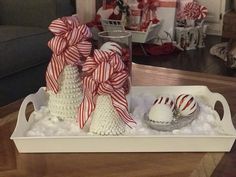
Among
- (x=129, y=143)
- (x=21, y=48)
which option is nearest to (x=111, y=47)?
(x=129, y=143)

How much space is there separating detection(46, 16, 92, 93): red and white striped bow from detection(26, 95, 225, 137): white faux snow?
71mm

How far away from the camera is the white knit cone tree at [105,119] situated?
747mm

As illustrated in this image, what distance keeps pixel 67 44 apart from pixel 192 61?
1.64 metres

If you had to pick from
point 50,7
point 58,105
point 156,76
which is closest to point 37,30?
point 50,7

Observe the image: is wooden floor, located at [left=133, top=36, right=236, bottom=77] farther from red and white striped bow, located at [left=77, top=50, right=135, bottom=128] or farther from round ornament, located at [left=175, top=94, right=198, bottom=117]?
red and white striped bow, located at [left=77, top=50, right=135, bottom=128]

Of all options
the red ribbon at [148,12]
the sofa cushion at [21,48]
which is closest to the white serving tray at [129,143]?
the sofa cushion at [21,48]

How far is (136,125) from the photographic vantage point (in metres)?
0.81

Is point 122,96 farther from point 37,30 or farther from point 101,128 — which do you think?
point 37,30

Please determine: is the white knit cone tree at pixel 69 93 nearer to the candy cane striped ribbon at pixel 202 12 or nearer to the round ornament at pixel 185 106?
the round ornament at pixel 185 106

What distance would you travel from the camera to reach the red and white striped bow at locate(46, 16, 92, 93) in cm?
80

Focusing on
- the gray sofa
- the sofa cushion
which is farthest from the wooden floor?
the sofa cushion

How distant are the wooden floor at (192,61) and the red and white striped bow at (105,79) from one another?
4.97 ft

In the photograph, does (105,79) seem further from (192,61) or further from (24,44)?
(192,61)

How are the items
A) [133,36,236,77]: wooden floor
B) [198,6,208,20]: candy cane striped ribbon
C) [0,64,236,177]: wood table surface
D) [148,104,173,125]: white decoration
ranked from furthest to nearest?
[198,6,208,20]: candy cane striped ribbon, [133,36,236,77]: wooden floor, [148,104,173,125]: white decoration, [0,64,236,177]: wood table surface
